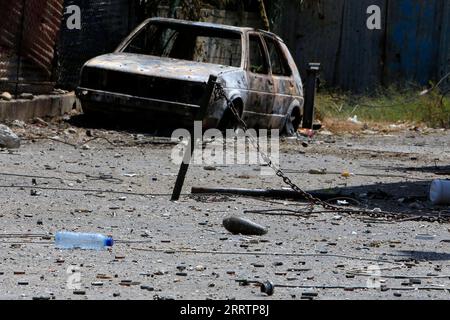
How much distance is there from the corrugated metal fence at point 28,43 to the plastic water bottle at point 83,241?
26.8 ft

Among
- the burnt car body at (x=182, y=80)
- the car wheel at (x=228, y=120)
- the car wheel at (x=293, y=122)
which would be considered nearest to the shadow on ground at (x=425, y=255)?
the burnt car body at (x=182, y=80)

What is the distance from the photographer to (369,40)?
24.8 m

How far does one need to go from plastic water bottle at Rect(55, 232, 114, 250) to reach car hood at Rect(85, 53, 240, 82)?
780 cm

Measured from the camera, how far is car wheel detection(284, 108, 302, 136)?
1842cm

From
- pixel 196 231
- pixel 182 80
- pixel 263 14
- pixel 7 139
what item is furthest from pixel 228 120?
pixel 196 231

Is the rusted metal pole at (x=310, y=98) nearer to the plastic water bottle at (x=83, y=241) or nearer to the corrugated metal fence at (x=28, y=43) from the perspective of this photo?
the corrugated metal fence at (x=28, y=43)

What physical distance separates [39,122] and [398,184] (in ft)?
18.0

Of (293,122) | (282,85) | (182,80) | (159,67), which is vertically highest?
(159,67)

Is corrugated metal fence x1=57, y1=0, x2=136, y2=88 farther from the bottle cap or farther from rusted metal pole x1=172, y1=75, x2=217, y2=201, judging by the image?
the bottle cap

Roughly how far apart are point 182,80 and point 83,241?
26.2 ft

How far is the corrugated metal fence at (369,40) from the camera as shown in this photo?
24.7 m

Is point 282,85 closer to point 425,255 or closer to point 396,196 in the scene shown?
point 396,196

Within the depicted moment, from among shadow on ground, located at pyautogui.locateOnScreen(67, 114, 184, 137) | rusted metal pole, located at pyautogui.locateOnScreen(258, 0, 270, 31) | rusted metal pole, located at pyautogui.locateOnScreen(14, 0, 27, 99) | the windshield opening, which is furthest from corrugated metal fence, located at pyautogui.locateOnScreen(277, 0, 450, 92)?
rusted metal pole, located at pyautogui.locateOnScreen(14, 0, 27, 99)
